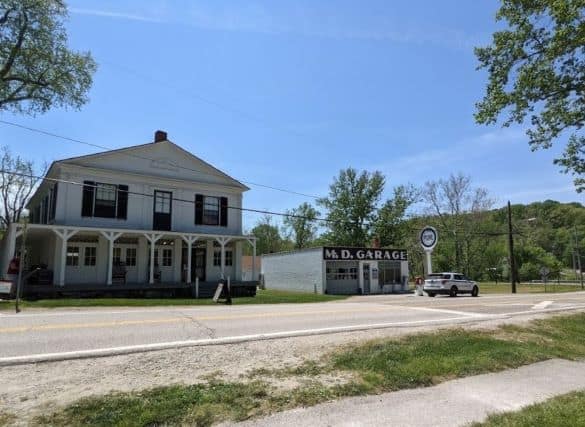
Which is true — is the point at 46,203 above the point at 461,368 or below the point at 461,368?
above

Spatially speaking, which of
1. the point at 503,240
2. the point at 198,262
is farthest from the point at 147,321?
the point at 503,240

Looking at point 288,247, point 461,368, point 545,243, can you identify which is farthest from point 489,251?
point 461,368

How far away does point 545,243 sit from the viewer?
11244cm

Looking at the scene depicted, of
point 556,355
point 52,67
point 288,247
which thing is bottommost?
point 556,355

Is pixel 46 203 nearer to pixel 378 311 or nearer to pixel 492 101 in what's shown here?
pixel 378 311

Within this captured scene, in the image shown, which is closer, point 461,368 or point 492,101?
point 461,368

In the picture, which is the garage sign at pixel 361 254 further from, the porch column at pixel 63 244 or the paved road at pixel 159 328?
the paved road at pixel 159 328

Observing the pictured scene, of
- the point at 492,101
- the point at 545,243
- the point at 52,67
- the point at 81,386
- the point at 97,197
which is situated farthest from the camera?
the point at 545,243

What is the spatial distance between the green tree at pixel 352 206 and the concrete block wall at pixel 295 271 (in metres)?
14.5

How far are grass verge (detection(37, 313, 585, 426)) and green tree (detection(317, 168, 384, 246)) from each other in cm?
4482

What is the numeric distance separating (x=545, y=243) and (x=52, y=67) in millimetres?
116607

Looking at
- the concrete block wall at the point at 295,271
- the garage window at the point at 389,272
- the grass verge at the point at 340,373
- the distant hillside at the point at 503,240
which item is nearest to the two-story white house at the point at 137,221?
the concrete block wall at the point at 295,271

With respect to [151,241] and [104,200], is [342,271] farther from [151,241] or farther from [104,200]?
[104,200]

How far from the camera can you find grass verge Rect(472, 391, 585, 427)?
5.27 metres
